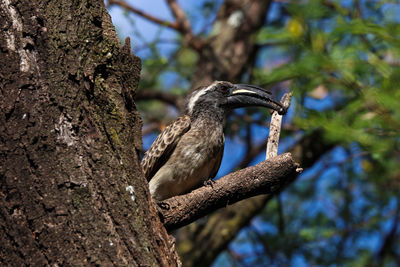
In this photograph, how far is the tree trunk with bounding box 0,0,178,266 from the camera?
274 cm

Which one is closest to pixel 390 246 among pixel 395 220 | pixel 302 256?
pixel 395 220

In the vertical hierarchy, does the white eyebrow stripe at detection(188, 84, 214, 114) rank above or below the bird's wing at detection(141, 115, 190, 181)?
above

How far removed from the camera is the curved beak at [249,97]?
4.80 meters

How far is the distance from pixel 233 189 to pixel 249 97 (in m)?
2.01

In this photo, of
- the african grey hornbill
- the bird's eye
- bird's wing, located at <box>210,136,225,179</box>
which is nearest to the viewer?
the african grey hornbill

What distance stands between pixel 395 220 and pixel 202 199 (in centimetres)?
590

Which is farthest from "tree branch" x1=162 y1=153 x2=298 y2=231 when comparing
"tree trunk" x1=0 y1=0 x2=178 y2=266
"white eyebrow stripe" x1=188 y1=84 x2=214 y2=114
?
"white eyebrow stripe" x1=188 y1=84 x2=214 y2=114

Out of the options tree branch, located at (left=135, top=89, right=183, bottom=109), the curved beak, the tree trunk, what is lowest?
the tree trunk

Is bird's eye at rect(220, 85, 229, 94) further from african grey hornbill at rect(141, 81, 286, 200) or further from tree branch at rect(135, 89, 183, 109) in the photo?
tree branch at rect(135, 89, 183, 109)

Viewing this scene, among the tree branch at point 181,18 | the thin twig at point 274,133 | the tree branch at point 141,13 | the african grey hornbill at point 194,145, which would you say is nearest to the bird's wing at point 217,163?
the african grey hornbill at point 194,145

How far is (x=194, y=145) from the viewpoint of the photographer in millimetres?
5180

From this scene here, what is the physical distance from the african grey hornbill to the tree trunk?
1.78 m

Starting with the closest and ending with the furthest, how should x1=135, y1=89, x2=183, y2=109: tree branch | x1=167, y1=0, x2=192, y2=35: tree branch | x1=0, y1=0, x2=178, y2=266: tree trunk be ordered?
x1=0, y1=0, x2=178, y2=266: tree trunk < x1=135, y1=89, x2=183, y2=109: tree branch < x1=167, y1=0, x2=192, y2=35: tree branch

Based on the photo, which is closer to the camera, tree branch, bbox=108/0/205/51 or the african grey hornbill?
the african grey hornbill
